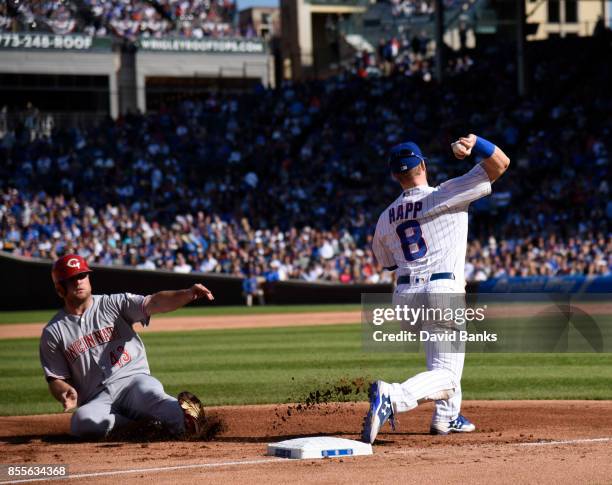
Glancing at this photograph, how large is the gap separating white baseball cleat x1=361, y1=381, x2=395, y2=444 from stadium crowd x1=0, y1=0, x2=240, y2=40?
28.4m

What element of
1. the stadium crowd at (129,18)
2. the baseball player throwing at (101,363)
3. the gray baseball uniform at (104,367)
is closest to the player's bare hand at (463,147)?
the baseball player throwing at (101,363)

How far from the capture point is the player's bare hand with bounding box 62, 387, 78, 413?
22.5 ft

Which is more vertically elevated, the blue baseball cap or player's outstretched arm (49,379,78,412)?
the blue baseball cap

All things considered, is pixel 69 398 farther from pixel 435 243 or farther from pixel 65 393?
pixel 435 243

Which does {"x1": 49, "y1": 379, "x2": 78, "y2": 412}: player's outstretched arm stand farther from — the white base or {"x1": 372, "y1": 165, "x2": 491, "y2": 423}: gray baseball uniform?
{"x1": 372, "y1": 165, "x2": 491, "y2": 423}: gray baseball uniform

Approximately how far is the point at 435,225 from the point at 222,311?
18733 mm

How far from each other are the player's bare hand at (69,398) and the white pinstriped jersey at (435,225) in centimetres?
232

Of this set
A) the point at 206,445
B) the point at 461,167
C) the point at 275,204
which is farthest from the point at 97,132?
the point at 206,445

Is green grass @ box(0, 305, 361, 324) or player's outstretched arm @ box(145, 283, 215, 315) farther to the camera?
green grass @ box(0, 305, 361, 324)

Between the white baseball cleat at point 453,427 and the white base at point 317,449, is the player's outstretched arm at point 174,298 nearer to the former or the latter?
the white base at point 317,449

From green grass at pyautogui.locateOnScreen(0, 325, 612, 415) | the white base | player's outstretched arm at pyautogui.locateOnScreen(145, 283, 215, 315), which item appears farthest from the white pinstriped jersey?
green grass at pyautogui.locateOnScreen(0, 325, 612, 415)

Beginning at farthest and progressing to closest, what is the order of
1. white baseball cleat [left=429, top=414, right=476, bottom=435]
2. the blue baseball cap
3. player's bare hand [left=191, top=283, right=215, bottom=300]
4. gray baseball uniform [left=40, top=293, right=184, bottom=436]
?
gray baseball uniform [left=40, top=293, right=184, bottom=436] < white baseball cleat [left=429, top=414, right=476, bottom=435] < the blue baseball cap < player's bare hand [left=191, top=283, right=215, bottom=300]

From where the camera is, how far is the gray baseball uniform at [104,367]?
729cm

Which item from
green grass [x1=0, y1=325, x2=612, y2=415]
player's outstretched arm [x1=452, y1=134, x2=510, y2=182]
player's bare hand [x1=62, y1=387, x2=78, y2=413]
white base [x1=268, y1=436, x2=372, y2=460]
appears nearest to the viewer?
white base [x1=268, y1=436, x2=372, y2=460]
